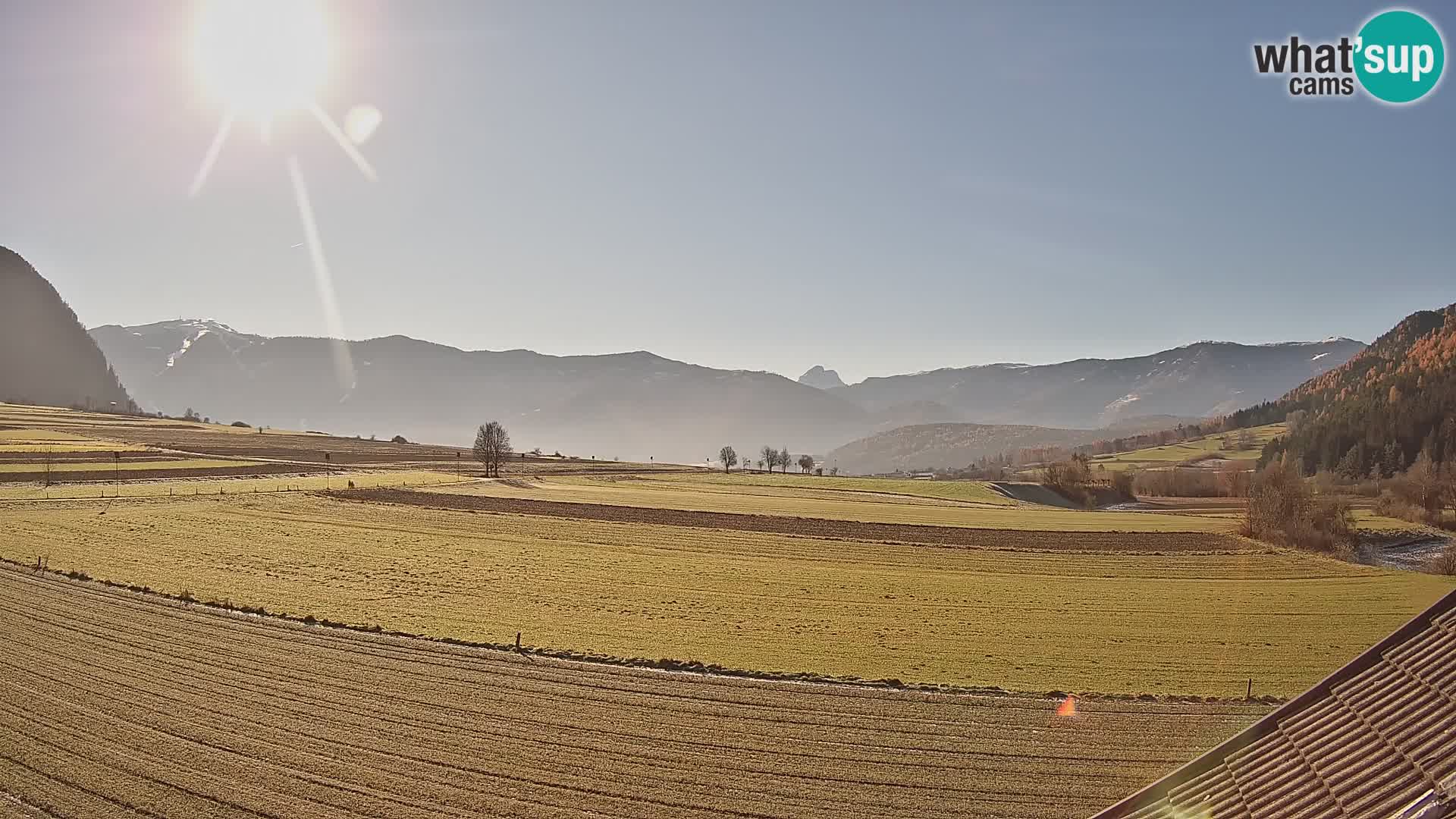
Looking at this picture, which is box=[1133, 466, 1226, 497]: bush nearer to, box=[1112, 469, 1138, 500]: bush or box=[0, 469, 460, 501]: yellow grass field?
box=[1112, 469, 1138, 500]: bush

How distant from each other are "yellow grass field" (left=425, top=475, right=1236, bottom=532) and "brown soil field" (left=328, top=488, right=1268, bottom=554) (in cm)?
437

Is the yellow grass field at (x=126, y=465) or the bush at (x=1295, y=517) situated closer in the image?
the bush at (x=1295, y=517)

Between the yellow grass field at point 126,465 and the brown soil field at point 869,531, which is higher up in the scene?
the yellow grass field at point 126,465

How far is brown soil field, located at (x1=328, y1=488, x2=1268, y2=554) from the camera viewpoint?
60.1 metres

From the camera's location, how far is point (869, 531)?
210ft

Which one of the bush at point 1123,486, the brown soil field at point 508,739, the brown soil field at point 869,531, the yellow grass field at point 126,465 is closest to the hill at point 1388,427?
the bush at point 1123,486

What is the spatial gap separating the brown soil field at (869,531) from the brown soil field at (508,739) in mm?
38704

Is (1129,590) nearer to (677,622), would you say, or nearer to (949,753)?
(677,622)

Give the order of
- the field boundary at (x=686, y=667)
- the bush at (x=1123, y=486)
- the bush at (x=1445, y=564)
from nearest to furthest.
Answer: the field boundary at (x=686, y=667) → the bush at (x=1445, y=564) → the bush at (x=1123, y=486)

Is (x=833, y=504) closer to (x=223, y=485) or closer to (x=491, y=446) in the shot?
(x=491, y=446)

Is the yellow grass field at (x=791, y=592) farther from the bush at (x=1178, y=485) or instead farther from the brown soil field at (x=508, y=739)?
the bush at (x=1178, y=485)

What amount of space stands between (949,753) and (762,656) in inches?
349

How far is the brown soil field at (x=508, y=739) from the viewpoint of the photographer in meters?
15.9

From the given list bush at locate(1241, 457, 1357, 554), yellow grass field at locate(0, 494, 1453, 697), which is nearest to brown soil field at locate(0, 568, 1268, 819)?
yellow grass field at locate(0, 494, 1453, 697)
